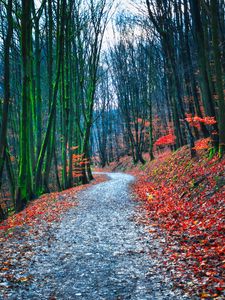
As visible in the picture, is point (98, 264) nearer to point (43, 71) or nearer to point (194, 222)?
point (194, 222)

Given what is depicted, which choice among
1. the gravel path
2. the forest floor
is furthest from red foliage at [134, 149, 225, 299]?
the gravel path

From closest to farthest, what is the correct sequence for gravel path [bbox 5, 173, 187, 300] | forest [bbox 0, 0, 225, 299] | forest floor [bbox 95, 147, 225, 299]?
gravel path [bbox 5, 173, 187, 300] < forest floor [bbox 95, 147, 225, 299] < forest [bbox 0, 0, 225, 299]

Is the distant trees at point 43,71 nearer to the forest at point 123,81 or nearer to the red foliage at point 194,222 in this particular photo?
the forest at point 123,81

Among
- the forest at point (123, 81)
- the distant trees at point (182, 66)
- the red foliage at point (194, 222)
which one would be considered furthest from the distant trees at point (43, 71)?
the red foliage at point (194, 222)

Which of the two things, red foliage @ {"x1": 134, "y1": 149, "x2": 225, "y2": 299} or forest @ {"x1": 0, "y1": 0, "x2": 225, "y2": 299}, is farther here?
forest @ {"x1": 0, "y1": 0, "x2": 225, "y2": 299}

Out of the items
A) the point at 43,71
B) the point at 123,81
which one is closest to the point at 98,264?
the point at 43,71

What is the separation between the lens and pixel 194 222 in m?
8.77

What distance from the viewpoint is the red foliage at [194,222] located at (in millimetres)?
5484

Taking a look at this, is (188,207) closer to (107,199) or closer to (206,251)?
(206,251)

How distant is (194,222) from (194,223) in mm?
45

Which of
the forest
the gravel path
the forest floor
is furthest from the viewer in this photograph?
the forest

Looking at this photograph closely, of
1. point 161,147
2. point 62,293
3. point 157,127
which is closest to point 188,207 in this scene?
point 62,293

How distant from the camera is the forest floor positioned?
17.9 ft

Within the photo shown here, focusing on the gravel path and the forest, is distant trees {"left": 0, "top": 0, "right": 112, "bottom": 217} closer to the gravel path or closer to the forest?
the forest
